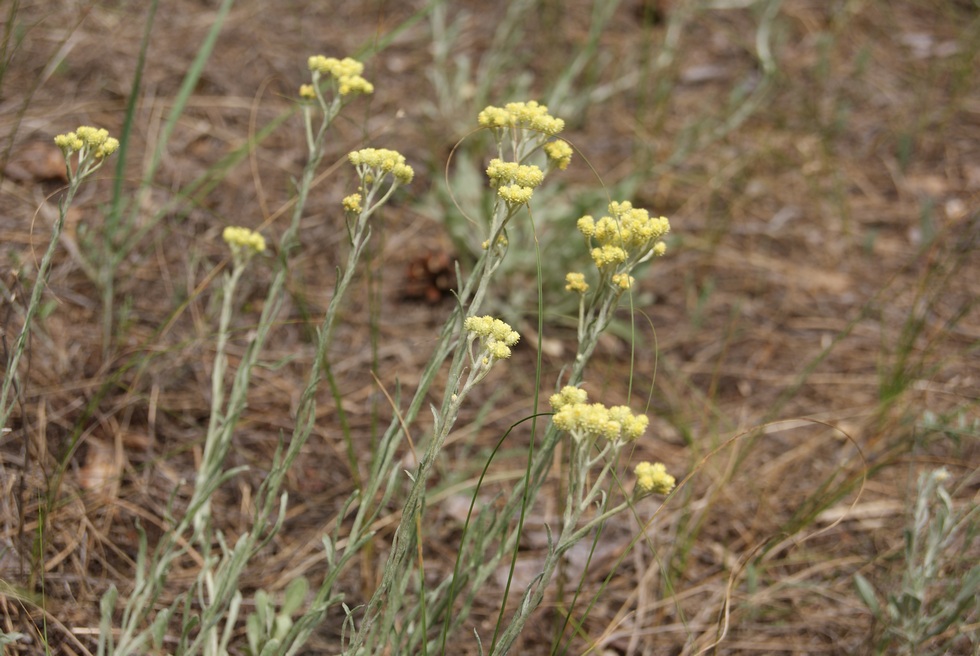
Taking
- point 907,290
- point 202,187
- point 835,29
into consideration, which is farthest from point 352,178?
point 835,29

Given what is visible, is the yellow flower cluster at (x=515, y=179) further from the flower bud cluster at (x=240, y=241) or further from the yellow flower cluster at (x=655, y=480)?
the flower bud cluster at (x=240, y=241)

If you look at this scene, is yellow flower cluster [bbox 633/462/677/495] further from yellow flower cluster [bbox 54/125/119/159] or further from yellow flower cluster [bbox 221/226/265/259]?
yellow flower cluster [bbox 54/125/119/159]

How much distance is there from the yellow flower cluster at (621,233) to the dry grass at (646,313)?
45 centimetres

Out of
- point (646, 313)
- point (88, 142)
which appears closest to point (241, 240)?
point (88, 142)

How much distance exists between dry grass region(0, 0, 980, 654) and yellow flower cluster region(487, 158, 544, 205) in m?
0.62

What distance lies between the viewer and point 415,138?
314 centimetres

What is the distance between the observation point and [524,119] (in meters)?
1.41

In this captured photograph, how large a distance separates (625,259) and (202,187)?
5.60ft

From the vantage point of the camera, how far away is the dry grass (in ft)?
6.39

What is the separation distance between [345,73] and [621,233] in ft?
2.10

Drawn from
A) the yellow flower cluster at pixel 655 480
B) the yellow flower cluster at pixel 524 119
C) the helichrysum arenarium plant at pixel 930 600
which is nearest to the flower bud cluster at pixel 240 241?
the yellow flower cluster at pixel 524 119

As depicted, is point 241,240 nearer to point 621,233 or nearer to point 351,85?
point 351,85

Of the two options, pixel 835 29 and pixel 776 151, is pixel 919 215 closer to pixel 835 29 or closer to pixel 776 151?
pixel 776 151

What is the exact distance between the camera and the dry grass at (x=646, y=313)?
1.95 m
